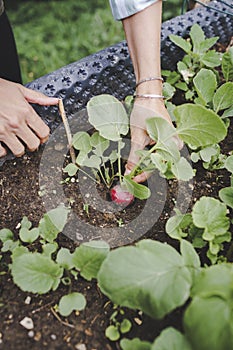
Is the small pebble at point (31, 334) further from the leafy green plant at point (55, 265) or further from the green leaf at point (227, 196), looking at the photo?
the green leaf at point (227, 196)

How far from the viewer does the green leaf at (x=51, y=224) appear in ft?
2.47

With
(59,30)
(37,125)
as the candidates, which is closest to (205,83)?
(37,125)

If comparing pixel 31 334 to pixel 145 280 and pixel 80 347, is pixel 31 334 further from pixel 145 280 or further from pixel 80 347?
pixel 145 280

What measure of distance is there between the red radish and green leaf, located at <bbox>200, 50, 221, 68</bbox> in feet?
1.16

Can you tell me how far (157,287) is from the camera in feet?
1.98

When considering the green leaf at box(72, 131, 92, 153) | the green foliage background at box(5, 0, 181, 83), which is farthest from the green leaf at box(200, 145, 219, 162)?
the green foliage background at box(5, 0, 181, 83)

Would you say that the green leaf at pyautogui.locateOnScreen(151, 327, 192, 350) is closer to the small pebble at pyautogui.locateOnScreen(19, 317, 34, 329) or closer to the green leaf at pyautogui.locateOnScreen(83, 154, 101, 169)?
the small pebble at pyautogui.locateOnScreen(19, 317, 34, 329)

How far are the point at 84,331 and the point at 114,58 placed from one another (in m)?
0.57

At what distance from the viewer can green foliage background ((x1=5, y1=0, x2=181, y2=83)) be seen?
1.64 m

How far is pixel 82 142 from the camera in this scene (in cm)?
89

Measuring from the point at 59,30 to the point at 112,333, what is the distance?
1.29 metres

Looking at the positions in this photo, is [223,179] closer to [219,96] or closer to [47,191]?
[219,96]

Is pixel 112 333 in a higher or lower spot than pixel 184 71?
lower

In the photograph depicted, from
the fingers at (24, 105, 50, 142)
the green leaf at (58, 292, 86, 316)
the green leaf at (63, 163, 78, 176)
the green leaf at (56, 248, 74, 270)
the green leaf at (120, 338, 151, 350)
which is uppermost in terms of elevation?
the fingers at (24, 105, 50, 142)
